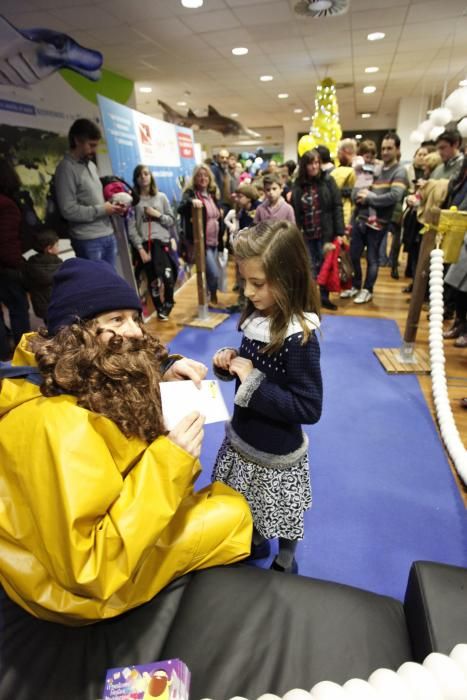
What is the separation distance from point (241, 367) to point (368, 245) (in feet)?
12.8

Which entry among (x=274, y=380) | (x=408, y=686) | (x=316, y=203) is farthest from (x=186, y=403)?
(x=316, y=203)

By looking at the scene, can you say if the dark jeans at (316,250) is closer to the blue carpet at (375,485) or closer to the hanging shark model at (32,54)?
the blue carpet at (375,485)

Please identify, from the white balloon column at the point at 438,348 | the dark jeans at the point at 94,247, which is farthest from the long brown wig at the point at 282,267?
the dark jeans at the point at 94,247

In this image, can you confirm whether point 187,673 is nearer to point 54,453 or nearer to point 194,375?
point 54,453

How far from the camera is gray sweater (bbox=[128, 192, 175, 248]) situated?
4023 millimetres

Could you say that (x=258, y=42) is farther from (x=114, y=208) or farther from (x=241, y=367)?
(x=241, y=367)

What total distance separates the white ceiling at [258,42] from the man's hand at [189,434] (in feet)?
15.5

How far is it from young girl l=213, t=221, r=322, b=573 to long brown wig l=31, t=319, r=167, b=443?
39 centimetres

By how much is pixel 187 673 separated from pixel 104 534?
1.14ft

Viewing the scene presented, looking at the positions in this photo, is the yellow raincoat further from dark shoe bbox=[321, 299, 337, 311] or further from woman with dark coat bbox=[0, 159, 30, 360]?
dark shoe bbox=[321, 299, 337, 311]

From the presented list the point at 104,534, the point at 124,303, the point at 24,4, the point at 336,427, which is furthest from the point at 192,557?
the point at 24,4

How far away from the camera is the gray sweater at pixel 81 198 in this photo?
10.6 ft

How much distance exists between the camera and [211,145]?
17109 millimetres

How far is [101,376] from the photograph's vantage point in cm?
90
